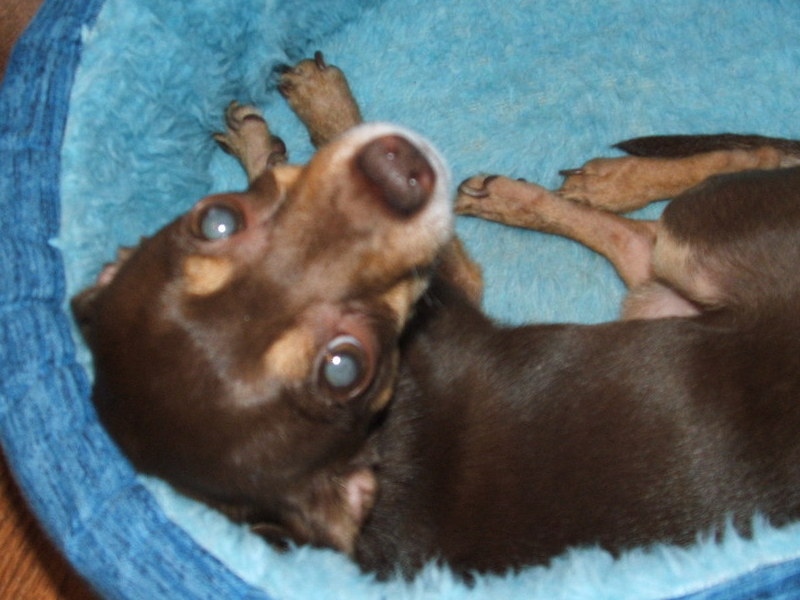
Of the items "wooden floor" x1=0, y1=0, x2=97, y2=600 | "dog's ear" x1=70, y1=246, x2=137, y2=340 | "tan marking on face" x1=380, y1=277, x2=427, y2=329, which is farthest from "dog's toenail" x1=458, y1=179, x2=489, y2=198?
"wooden floor" x1=0, y1=0, x2=97, y2=600

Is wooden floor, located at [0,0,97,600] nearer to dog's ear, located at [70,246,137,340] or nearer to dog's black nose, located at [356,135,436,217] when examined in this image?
dog's ear, located at [70,246,137,340]

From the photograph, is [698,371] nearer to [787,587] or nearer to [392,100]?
[787,587]

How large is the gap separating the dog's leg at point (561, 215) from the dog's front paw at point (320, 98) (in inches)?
24.3

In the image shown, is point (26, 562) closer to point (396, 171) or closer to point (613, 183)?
point (396, 171)

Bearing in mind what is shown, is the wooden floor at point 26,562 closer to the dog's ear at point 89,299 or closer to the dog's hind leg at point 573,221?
the dog's ear at point 89,299

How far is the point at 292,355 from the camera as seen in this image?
2.35 meters

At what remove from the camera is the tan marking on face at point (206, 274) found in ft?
7.90

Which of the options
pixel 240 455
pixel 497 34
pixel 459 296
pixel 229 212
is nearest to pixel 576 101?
pixel 497 34

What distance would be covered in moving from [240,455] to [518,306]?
2044mm

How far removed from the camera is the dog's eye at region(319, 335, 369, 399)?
2375mm

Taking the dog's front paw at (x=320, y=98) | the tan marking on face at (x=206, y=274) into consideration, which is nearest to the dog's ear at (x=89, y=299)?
the tan marking on face at (x=206, y=274)

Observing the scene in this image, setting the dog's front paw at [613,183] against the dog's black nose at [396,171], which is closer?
the dog's black nose at [396,171]

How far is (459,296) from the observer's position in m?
3.38

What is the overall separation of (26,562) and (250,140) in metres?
2.06
